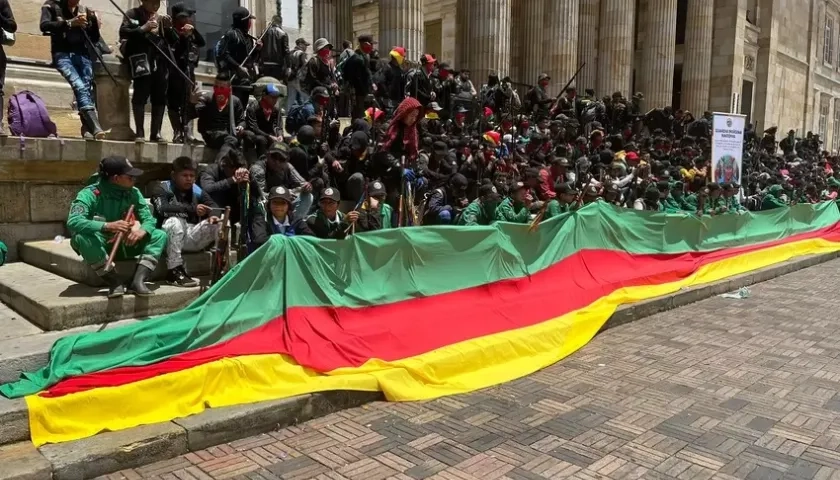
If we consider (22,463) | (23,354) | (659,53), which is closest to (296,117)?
(23,354)

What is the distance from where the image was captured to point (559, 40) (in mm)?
20844

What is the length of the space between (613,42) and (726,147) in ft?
35.1

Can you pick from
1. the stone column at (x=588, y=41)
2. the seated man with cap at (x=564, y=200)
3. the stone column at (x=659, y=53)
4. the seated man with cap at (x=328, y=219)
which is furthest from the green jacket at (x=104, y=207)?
the stone column at (x=659, y=53)

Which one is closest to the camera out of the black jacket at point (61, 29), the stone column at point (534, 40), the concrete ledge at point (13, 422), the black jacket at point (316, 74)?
the concrete ledge at point (13, 422)

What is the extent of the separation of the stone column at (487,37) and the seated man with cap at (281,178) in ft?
40.1

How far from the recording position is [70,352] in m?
4.22

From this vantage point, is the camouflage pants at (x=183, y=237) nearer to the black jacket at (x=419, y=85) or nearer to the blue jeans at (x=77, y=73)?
the blue jeans at (x=77, y=73)

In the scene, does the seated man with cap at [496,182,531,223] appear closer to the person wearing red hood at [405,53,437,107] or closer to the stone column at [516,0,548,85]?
the person wearing red hood at [405,53,437,107]

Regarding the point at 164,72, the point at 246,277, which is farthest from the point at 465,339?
the point at 164,72

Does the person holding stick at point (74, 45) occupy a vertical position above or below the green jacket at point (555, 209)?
above

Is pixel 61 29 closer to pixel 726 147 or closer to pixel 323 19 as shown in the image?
pixel 323 19

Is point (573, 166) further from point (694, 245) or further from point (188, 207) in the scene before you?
point (188, 207)

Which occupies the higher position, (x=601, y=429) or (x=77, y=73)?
(x=77, y=73)

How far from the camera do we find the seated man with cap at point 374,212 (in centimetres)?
705
